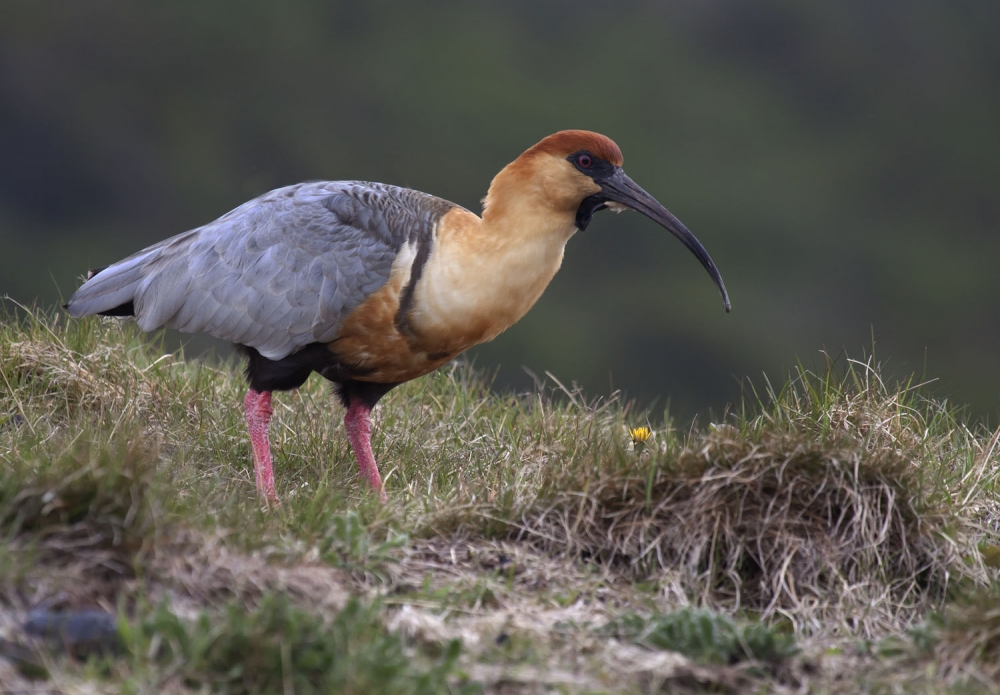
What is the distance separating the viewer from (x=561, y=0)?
34125 mm

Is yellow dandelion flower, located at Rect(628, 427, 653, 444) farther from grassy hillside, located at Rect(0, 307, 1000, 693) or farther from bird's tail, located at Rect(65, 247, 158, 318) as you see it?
bird's tail, located at Rect(65, 247, 158, 318)

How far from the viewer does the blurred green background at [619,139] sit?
2745 centimetres

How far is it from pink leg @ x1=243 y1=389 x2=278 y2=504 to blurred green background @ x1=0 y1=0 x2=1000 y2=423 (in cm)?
1830

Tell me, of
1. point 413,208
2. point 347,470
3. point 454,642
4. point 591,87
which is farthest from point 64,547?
point 591,87

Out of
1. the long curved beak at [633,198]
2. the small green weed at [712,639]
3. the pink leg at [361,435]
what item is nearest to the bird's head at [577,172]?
the long curved beak at [633,198]

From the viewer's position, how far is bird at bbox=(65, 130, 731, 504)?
221 inches

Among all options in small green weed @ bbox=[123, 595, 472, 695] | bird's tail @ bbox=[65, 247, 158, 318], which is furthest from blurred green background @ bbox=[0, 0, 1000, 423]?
small green weed @ bbox=[123, 595, 472, 695]

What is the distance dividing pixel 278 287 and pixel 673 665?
108 inches

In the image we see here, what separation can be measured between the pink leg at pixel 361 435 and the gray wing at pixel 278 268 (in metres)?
0.42

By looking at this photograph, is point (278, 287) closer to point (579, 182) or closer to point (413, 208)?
point (413, 208)

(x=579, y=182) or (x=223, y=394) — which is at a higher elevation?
(x=579, y=182)

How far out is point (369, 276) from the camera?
5.61 metres

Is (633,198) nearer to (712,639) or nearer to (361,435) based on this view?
(361,435)

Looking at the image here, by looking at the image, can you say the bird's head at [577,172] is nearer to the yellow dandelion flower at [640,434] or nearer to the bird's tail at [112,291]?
the yellow dandelion flower at [640,434]
